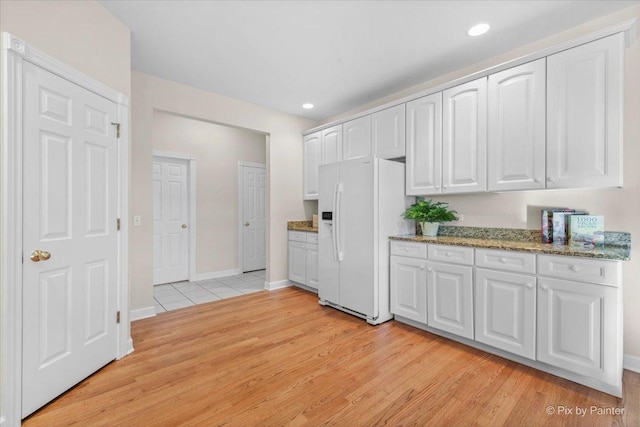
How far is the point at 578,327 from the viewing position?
1926mm

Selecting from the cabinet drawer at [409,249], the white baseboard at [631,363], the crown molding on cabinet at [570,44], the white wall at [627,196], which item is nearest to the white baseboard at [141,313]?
the cabinet drawer at [409,249]

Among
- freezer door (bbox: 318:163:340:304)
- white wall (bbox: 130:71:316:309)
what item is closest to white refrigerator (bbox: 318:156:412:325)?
freezer door (bbox: 318:163:340:304)

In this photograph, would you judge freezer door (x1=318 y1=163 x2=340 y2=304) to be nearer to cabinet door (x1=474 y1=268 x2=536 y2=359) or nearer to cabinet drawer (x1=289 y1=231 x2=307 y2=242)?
cabinet drawer (x1=289 y1=231 x2=307 y2=242)

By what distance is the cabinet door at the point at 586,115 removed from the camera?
1.98 metres

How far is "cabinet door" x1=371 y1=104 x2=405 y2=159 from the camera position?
330cm

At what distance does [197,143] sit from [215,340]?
351 cm

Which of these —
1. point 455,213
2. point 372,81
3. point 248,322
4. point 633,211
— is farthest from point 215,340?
point 633,211

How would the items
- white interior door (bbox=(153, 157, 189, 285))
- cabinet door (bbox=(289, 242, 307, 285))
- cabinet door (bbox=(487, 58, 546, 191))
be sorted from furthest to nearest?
white interior door (bbox=(153, 157, 189, 285)) → cabinet door (bbox=(289, 242, 307, 285)) → cabinet door (bbox=(487, 58, 546, 191))

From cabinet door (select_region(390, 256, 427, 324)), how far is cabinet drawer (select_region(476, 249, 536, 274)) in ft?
1.73

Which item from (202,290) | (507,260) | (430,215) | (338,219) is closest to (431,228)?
(430,215)

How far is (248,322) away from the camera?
10.3ft

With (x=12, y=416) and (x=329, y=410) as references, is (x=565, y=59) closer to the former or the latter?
(x=329, y=410)

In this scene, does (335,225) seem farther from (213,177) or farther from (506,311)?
(213,177)

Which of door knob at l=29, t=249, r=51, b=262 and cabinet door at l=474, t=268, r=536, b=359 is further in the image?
cabinet door at l=474, t=268, r=536, b=359
